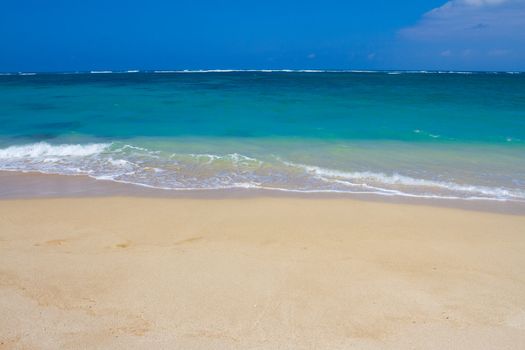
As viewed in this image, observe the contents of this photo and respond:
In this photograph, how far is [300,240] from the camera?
5.31m

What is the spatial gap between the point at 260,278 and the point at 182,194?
351cm

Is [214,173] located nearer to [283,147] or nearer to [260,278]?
[283,147]

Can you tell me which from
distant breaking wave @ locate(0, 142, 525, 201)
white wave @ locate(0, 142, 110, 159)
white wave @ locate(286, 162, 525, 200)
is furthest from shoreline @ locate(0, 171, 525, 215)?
white wave @ locate(0, 142, 110, 159)

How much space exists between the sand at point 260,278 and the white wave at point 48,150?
15.1 feet

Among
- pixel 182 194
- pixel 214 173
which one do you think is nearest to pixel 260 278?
pixel 182 194

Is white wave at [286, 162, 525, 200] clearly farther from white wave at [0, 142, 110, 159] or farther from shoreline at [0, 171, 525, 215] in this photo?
white wave at [0, 142, 110, 159]

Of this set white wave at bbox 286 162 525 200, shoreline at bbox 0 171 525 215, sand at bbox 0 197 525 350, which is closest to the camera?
sand at bbox 0 197 525 350

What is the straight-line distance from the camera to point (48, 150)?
11086 millimetres

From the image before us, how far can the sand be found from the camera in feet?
11.3

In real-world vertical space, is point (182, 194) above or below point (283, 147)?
below

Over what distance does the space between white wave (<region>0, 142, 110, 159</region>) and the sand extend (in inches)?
181

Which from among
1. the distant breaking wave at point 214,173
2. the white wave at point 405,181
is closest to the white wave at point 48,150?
the distant breaking wave at point 214,173

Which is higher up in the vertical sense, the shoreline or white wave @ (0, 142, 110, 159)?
white wave @ (0, 142, 110, 159)

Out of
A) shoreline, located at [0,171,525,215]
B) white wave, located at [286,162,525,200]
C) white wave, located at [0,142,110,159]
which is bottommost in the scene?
shoreline, located at [0,171,525,215]
